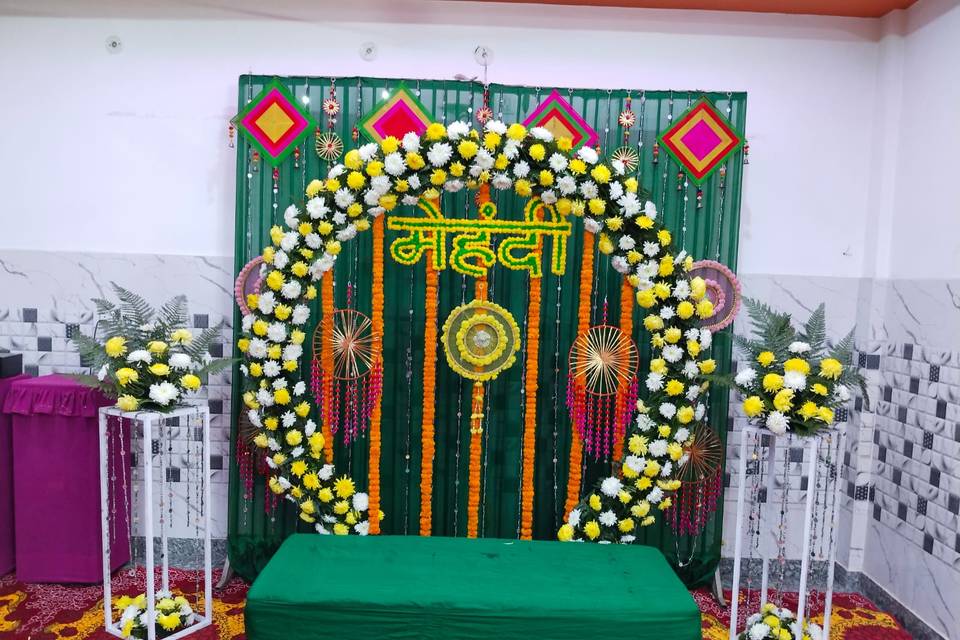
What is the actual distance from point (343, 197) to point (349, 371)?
0.89 m

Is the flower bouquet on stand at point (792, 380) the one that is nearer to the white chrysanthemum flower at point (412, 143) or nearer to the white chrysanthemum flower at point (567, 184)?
the white chrysanthemum flower at point (567, 184)

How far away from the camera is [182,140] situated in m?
3.38

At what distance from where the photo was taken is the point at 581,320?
3.12m

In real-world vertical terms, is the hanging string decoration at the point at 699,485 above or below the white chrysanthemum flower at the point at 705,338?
below

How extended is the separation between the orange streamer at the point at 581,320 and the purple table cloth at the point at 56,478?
2204 mm

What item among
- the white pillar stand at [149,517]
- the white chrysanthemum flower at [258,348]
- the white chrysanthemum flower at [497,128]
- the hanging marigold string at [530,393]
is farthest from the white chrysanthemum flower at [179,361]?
the white chrysanthemum flower at [497,128]

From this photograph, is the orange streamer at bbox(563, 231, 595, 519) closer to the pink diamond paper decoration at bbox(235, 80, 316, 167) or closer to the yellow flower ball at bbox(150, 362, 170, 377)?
the pink diamond paper decoration at bbox(235, 80, 316, 167)

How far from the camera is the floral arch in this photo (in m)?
2.88

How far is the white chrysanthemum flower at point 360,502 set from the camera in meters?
3.10

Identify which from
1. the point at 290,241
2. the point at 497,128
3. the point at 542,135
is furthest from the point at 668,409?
the point at 290,241

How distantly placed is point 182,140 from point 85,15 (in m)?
0.81

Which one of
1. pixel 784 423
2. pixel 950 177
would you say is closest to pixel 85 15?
pixel 784 423

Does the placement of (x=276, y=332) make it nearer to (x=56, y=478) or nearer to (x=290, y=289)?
(x=290, y=289)

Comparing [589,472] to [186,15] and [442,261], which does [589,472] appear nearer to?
[442,261]
